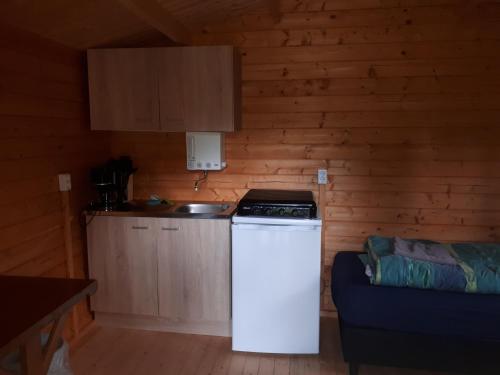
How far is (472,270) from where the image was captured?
2.28m

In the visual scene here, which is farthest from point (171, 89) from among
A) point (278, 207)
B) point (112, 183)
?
Answer: point (278, 207)

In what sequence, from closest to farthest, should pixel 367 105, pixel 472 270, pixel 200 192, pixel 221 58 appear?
pixel 472 270 < pixel 221 58 < pixel 367 105 < pixel 200 192

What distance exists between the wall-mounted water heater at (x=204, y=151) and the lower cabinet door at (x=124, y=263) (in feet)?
1.87

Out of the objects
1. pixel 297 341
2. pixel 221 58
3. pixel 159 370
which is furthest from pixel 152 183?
pixel 297 341

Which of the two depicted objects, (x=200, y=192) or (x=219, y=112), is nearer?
(x=219, y=112)

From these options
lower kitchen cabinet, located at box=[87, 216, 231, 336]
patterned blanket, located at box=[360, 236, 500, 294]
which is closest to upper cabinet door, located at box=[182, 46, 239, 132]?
lower kitchen cabinet, located at box=[87, 216, 231, 336]

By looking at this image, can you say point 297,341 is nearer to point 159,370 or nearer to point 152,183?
point 159,370

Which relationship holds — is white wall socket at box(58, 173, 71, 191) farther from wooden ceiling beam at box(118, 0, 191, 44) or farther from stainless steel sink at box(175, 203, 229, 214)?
wooden ceiling beam at box(118, 0, 191, 44)

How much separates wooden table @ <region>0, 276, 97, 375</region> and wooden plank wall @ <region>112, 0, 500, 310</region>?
1.88 metres

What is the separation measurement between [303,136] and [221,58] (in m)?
0.85

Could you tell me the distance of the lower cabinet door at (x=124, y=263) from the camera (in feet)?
9.61

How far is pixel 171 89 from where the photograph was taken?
9.65ft

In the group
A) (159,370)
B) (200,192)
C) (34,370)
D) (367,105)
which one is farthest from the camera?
(200,192)

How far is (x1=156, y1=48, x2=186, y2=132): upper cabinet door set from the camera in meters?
2.91
